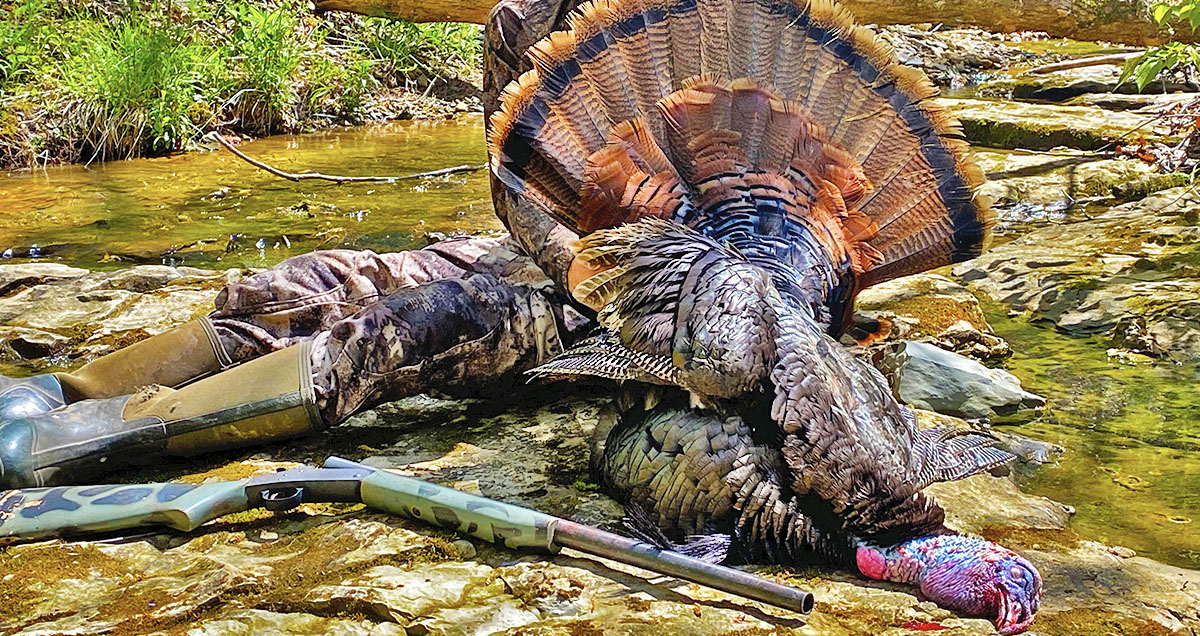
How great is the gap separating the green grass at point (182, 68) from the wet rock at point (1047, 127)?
250 inches

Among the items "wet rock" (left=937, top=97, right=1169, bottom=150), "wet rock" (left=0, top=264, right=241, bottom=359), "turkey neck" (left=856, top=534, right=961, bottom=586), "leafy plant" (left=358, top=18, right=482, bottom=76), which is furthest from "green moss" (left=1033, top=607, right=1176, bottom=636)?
"leafy plant" (left=358, top=18, right=482, bottom=76)

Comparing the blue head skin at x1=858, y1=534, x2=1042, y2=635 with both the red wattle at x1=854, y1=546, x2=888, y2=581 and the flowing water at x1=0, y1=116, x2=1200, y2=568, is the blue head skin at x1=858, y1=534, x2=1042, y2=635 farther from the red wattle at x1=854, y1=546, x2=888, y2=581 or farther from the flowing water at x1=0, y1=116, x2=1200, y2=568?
the flowing water at x1=0, y1=116, x2=1200, y2=568

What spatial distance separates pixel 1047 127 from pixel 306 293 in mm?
6896

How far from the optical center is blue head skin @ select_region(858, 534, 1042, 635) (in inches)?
88.5

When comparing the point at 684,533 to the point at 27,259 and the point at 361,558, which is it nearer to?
the point at 361,558

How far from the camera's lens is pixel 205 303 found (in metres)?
4.79

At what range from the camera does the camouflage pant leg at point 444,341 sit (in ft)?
10.7

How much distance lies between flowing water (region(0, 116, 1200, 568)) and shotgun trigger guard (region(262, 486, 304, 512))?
2.03 meters

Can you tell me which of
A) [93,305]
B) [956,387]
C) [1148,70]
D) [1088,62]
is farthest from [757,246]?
[1088,62]

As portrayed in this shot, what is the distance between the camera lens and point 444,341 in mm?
3379

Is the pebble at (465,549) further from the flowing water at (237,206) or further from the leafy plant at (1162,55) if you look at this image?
the leafy plant at (1162,55)

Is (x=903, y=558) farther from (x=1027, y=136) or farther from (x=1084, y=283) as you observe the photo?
(x=1027, y=136)

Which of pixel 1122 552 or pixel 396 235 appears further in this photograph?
pixel 396 235

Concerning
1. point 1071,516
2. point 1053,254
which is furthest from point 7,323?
point 1053,254
